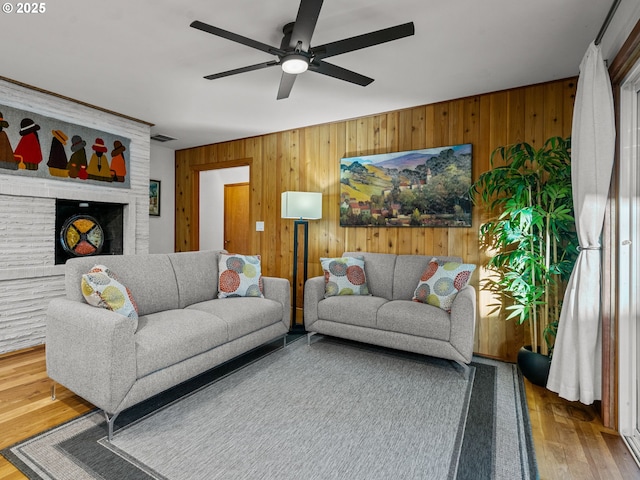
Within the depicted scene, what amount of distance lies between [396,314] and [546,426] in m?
1.18

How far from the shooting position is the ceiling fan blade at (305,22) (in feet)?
5.39

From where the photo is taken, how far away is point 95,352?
1874mm

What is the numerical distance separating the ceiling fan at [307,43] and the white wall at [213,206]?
412 cm

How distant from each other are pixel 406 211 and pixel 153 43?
8.60 ft

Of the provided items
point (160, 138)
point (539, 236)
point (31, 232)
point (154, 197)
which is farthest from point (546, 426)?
point (154, 197)

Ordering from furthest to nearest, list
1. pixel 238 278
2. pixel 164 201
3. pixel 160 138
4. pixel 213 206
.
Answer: pixel 213 206, pixel 164 201, pixel 160 138, pixel 238 278

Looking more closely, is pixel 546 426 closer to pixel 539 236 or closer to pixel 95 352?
pixel 539 236

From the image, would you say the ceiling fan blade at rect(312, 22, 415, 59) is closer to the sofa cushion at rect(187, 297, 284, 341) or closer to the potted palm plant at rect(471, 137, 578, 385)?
the potted palm plant at rect(471, 137, 578, 385)

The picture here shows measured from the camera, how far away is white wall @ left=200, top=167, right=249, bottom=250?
6262 millimetres

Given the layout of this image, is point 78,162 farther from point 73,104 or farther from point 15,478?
point 15,478

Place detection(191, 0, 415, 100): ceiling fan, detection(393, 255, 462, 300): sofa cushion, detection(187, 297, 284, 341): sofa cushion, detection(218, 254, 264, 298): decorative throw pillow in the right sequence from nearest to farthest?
detection(191, 0, 415, 100): ceiling fan
detection(187, 297, 284, 341): sofa cushion
detection(218, 254, 264, 298): decorative throw pillow
detection(393, 255, 462, 300): sofa cushion

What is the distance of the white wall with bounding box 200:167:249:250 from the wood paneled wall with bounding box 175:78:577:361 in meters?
0.79

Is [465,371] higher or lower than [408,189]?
lower

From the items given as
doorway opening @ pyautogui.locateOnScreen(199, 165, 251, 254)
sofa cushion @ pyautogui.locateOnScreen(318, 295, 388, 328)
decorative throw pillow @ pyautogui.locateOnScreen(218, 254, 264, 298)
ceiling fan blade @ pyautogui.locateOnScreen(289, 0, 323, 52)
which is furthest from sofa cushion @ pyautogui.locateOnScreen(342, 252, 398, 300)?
doorway opening @ pyautogui.locateOnScreen(199, 165, 251, 254)
